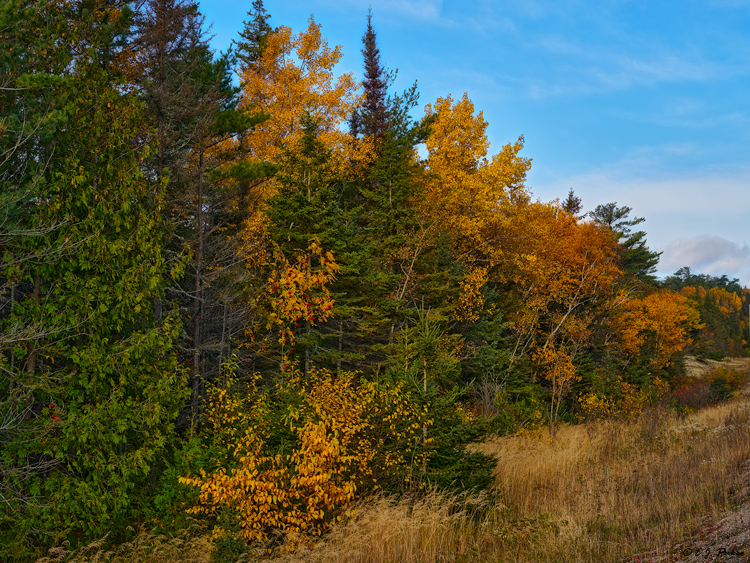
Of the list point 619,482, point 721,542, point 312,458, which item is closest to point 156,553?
point 312,458

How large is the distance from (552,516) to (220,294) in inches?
448

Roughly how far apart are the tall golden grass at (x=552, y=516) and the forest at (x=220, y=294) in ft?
1.93

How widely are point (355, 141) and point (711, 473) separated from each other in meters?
17.9

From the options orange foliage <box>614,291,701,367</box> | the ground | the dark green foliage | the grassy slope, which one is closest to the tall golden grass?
the grassy slope

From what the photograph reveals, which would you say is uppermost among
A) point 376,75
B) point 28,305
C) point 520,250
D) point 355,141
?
point 376,75

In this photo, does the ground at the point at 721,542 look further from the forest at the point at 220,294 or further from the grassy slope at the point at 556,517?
the forest at the point at 220,294

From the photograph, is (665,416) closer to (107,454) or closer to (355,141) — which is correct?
(355,141)

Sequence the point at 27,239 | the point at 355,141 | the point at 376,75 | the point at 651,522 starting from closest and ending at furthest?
1. the point at 651,522
2. the point at 27,239
3. the point at 355,141
4. the point at 376,75

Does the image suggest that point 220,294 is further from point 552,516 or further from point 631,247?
point 631,247

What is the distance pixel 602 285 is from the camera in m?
29.8

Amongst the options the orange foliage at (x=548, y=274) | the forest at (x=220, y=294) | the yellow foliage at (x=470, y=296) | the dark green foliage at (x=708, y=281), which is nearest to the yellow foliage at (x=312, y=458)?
the forest at (x=220, y=294)

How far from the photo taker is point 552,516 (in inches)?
303

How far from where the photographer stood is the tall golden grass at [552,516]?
625 cm

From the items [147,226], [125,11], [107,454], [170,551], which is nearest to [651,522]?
[170,551]
